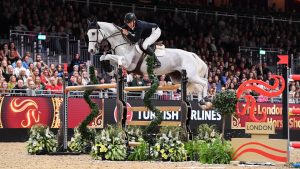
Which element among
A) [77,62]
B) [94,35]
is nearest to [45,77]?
[77,62]

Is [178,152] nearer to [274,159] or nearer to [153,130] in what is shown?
[153,130]

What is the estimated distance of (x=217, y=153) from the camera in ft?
41.5

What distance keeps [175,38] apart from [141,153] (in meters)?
17.2

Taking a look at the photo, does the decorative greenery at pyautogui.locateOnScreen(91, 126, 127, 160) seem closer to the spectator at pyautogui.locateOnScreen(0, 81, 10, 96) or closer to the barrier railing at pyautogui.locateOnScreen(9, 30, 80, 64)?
the spectator at pyautogui.locateOnScreen(0, 81, 10, 96)

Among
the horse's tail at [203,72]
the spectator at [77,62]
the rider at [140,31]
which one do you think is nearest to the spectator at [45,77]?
the spectator at [77,62]

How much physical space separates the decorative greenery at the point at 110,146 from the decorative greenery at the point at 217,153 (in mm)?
1651

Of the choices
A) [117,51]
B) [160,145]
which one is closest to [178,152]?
[160,145]

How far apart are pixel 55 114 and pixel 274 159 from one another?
32.2ft

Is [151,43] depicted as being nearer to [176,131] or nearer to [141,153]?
[176,131]

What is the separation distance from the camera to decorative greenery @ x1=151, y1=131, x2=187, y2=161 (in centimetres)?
1341

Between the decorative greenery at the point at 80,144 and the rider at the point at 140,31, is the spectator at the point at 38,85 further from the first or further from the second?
the rider at the point at 140,31

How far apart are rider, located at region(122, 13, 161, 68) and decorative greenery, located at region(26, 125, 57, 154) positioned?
2995 millimetres

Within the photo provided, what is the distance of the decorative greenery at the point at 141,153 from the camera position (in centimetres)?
1370

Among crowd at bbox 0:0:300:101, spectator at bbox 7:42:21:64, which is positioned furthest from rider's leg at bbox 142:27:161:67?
spectator at bbox 7:42:21:64
